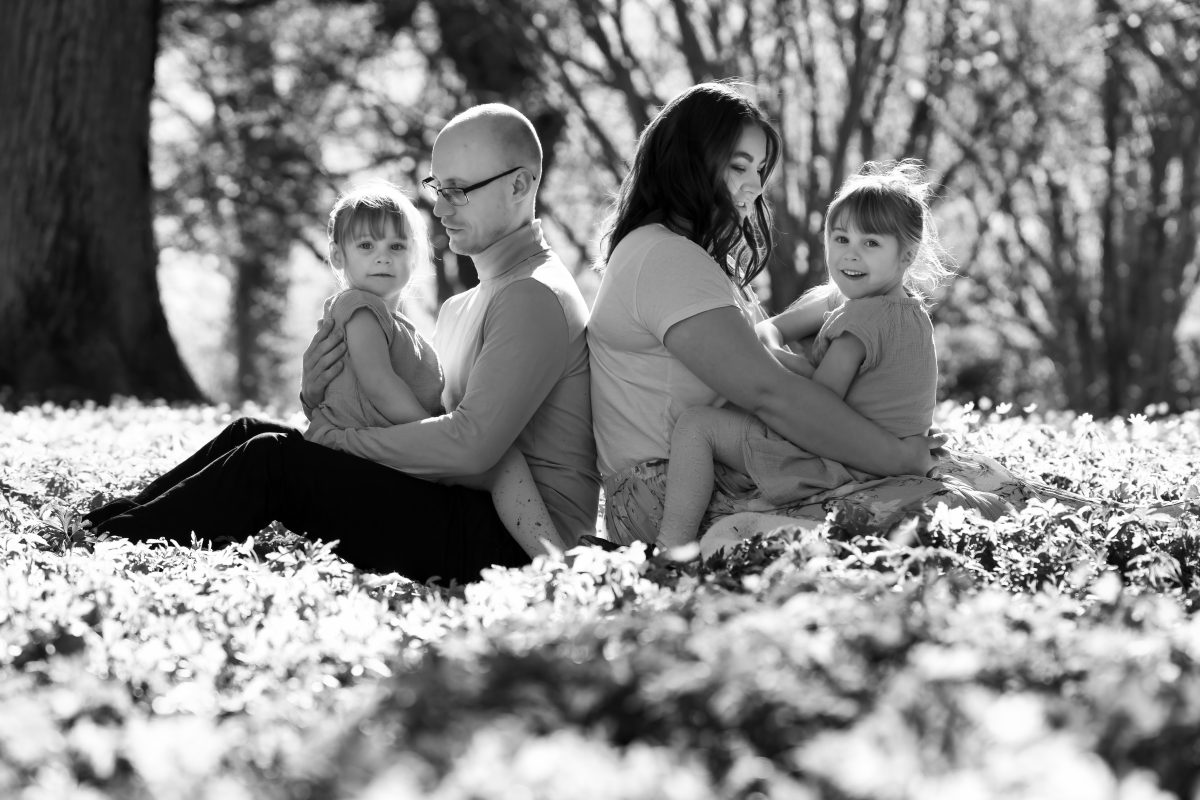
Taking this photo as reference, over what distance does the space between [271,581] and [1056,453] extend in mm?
3111

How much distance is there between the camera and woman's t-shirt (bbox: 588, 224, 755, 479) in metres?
3.95

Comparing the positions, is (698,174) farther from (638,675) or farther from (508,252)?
(638,675)

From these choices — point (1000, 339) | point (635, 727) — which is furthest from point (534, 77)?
point (635, 727)

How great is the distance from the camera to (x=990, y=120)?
11.3 meters

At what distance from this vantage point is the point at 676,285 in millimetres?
3941

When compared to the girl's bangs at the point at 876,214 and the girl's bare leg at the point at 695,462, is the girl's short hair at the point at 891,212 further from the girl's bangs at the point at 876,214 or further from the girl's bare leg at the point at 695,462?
the girl's bare leg at the point at 695,462

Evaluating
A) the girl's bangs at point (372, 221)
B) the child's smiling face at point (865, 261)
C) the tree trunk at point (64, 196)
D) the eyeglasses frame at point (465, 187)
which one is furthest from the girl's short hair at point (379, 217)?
the tree trunk at point (64, 196)

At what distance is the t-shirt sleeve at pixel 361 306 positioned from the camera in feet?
14.4

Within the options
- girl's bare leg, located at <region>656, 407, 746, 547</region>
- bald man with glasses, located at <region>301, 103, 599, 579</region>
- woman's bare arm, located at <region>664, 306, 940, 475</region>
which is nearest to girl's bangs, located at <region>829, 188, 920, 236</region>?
woman's bare arm, located at <region>664, 306, 940, 475</region>

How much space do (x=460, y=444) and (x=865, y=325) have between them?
121cm

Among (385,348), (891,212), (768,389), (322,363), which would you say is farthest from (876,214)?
(322,363)

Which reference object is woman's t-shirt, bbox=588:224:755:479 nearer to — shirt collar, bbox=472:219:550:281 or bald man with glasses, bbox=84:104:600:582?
bald man with glasses, bbox=84:104:600:582

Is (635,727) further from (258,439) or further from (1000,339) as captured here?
(1000,339)

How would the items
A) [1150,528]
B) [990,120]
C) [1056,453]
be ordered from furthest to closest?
[990,120]
[1056,453]
[1150,528]
